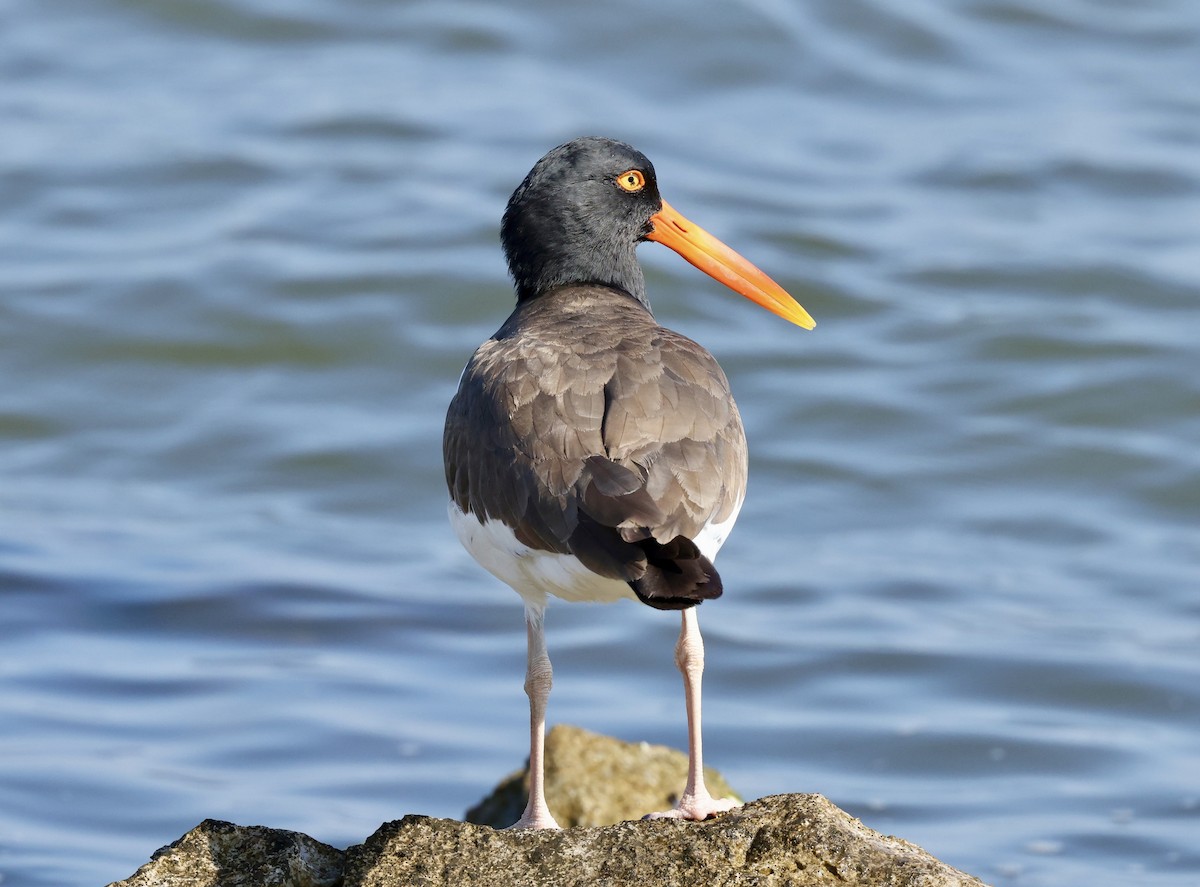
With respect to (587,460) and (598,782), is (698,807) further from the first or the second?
(598,782)

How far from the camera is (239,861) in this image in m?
4.14

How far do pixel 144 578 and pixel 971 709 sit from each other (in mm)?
4656

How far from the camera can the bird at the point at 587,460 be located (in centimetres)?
426

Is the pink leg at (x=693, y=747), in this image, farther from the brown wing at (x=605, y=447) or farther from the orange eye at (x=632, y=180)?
the orange eye at (x=632, y=180)

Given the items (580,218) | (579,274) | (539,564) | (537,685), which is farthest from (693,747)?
(580,218)

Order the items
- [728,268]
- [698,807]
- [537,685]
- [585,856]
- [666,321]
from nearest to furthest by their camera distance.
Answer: [585,856], [698,807], [537,685], [728,268], [666,321]

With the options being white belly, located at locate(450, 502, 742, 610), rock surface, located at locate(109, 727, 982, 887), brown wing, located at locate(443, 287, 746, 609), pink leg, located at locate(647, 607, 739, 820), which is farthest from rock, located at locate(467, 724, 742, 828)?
rock surface, located at locate(109, 727, 982, 887)

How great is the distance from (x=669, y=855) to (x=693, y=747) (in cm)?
92

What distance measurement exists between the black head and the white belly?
1204mm

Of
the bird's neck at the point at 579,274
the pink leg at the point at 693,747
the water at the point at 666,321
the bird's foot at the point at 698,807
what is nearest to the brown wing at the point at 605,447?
the pink leg at the point at 693,747

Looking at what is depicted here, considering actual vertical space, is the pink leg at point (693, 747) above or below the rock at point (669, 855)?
above

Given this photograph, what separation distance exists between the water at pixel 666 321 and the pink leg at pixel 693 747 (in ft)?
8.56

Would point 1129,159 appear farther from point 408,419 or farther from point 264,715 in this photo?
point 264,715

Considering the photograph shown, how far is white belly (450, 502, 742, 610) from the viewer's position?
14.8 feet
